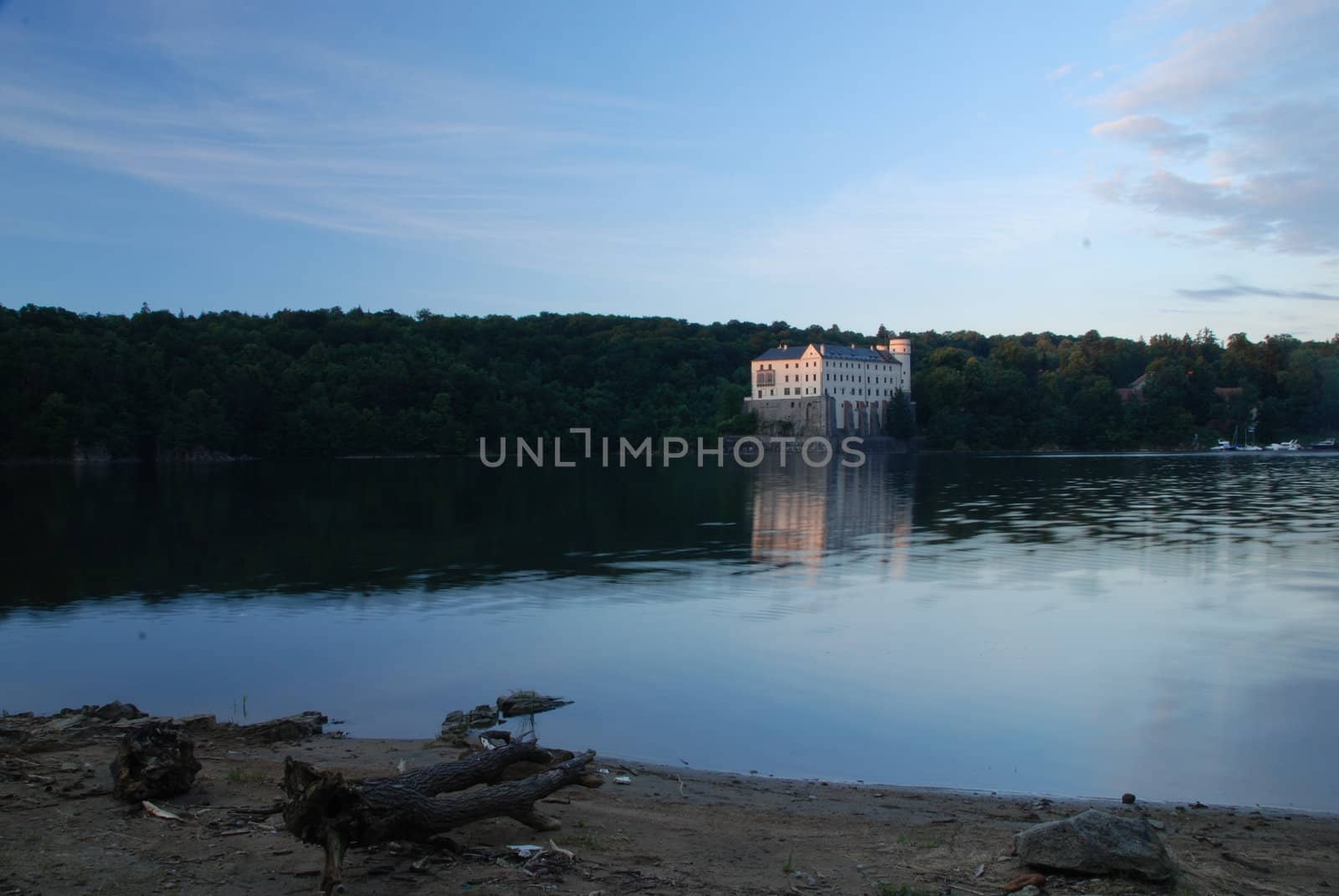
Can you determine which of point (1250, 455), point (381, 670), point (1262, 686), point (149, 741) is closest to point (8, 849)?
point (149, 741)

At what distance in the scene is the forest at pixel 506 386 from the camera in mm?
98000

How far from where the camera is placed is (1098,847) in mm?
5977

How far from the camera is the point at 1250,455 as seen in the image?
344ft

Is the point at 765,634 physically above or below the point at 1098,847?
below

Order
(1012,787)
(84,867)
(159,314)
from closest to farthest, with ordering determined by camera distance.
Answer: (84,867)
(1012,787)
(159,314)

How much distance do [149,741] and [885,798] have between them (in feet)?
19.0

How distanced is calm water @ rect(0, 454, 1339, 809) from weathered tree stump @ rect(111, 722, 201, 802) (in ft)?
12.1

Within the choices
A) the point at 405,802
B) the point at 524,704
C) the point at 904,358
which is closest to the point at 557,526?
the point at 524,704

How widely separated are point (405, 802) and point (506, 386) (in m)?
126

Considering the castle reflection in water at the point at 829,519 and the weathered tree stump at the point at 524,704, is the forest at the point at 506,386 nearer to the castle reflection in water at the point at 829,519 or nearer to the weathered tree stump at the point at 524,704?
the castle reflection in water at the point at 829,519

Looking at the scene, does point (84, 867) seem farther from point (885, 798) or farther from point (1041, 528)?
point (1041, 528)

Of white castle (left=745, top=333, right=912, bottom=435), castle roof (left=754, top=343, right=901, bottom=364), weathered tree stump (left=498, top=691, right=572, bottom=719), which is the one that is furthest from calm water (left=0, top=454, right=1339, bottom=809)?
castle roof (left=754, top=343, right=901, bottom=364)

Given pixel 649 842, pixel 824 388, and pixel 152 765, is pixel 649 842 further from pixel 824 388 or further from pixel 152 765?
pixel 824 388

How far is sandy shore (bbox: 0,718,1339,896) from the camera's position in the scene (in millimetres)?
5734
